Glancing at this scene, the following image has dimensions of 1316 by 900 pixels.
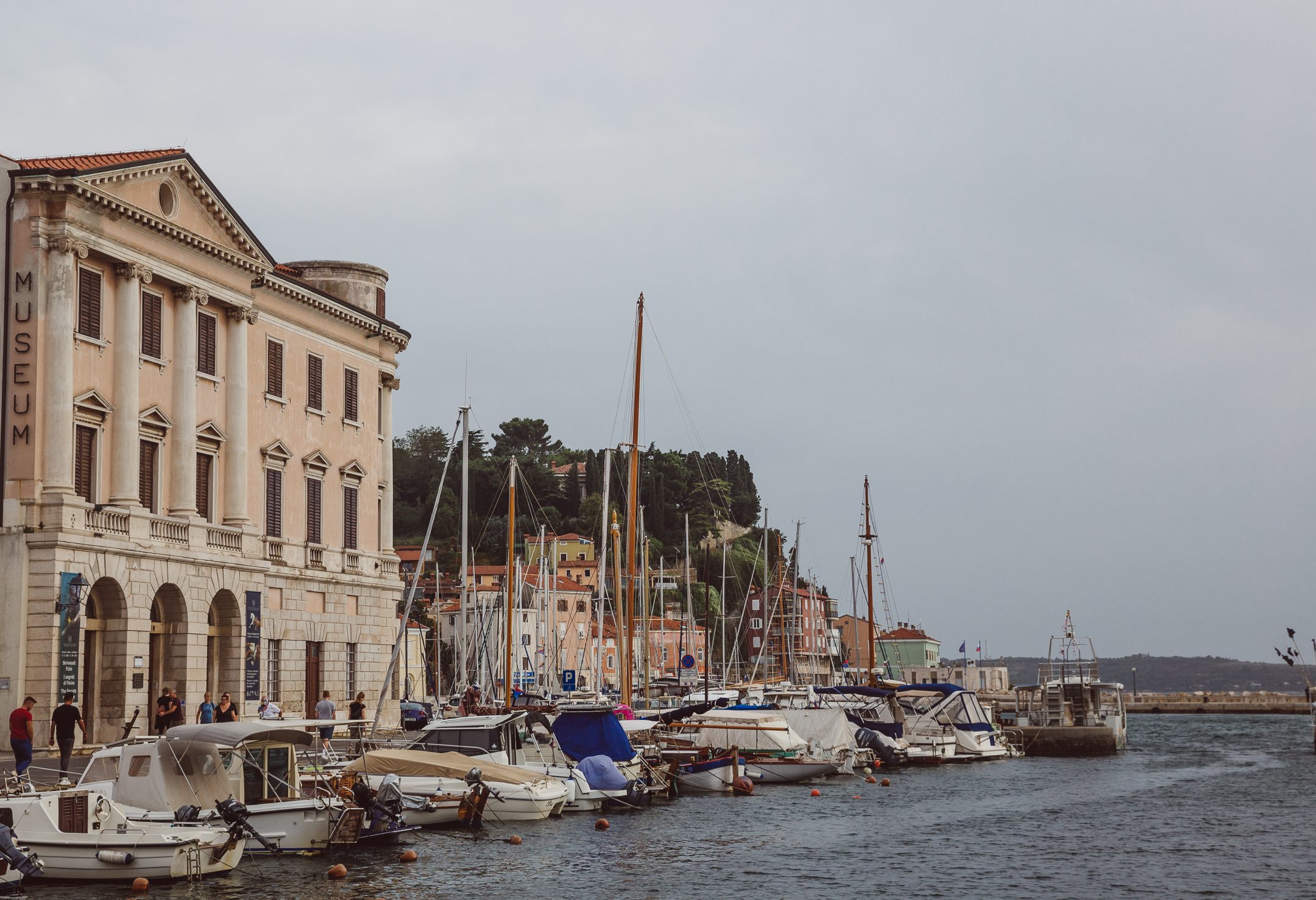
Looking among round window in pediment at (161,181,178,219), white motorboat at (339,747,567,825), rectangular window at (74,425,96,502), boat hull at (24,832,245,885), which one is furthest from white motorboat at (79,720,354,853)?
round window in pediment at (161,181,178,219)

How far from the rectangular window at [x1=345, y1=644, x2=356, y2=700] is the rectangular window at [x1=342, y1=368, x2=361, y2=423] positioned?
8821 mm

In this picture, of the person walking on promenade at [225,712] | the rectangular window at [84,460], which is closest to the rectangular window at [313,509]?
the rectangular window at [84,460]

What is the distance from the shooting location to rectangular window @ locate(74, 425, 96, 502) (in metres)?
40.8

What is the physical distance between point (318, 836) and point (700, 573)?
439ft

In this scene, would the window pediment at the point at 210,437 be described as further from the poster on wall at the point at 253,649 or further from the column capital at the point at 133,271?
the column capital at the point at 133,271

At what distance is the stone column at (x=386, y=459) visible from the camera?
57500 mm

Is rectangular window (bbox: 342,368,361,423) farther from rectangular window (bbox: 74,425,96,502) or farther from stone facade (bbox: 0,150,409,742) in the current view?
rectangular window (bbox: 74,425,96,502)

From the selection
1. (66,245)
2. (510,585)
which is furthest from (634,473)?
(66,245)

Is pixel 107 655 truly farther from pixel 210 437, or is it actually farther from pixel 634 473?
pixel 634 473

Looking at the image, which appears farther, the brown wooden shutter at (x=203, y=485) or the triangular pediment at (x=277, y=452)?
the triangular pediment at (x=277, y=452)

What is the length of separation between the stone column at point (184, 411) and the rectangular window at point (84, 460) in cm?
334

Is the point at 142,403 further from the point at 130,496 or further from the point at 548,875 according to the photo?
the point at 548,875

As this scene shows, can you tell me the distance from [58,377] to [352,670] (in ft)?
61.3

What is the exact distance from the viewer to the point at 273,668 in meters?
49.5
